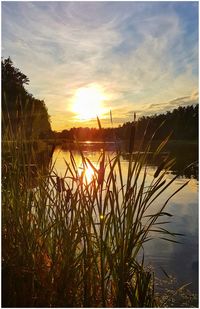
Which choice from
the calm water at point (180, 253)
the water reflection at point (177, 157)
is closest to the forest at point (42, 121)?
the water reflection at point (177, 157)

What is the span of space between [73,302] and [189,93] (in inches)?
89.1

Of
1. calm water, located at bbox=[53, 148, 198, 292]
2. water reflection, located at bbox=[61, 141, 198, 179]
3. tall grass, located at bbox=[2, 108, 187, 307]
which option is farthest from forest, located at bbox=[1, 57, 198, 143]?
calm water, located at bbox=[53, 148, 198, 292]

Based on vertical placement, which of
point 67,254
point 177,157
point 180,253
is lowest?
point 180,253

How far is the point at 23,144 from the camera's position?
2252 millimetres

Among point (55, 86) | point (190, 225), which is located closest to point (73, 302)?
point (55, 86)

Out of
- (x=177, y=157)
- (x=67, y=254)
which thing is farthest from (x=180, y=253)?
(x=177, y=157)

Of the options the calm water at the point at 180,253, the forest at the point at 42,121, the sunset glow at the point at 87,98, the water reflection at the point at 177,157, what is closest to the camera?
the water reflection at the point at 177,157

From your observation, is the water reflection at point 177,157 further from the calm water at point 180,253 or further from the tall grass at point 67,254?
the calm water at point 180,253

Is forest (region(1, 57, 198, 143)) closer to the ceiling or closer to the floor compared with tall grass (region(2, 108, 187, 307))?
closer to the ceiling

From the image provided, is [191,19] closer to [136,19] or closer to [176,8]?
[176,8]

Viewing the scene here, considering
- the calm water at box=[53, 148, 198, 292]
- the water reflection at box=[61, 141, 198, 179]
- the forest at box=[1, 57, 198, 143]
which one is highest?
the forest at box=[1, 57, 198, 143]

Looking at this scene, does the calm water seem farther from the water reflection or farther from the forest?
the water reflection

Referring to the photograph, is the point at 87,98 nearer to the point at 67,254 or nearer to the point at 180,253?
the point at 67,254

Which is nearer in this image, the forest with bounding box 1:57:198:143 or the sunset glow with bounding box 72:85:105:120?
the forest with bounding box 1:57:198:143
